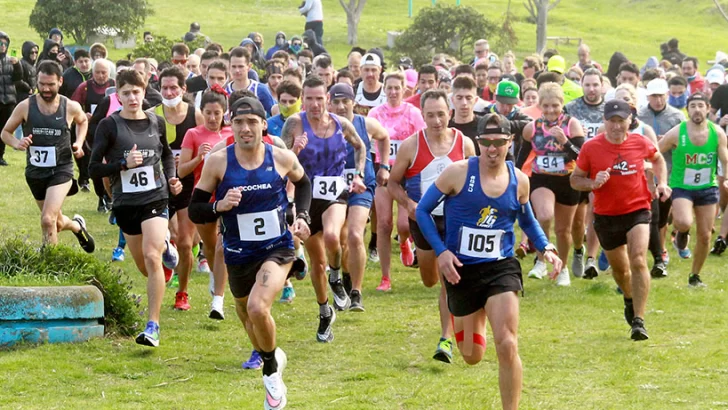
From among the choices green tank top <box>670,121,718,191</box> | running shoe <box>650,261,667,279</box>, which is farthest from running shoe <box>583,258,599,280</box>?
green tank top <box>670,121,718,191</box>

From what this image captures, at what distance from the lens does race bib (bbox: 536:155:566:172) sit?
12789 mm

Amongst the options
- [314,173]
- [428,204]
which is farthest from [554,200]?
[428,204]

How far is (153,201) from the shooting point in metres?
10.2

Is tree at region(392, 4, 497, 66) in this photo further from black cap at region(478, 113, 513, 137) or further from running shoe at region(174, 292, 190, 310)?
black cap at region(478, 113, 513, 137)

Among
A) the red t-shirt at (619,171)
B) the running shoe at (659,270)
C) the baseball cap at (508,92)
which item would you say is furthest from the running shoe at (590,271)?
the red t-shirt at (619,171)

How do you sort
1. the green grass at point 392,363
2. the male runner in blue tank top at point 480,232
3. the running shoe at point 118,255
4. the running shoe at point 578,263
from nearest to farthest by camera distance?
the male runner in blue tank top at point 480,232, the green grass at point 392,363, the running shoe at point 578,263, the running shoe at point 118,255

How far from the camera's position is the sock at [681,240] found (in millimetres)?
15054

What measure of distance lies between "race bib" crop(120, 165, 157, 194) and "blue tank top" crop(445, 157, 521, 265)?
3286mm

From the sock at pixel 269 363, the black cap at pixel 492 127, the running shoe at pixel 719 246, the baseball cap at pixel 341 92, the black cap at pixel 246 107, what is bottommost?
the running shoe at pixel 719 246

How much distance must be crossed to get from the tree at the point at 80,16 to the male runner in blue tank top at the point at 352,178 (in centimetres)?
2375

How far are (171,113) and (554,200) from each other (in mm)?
4240

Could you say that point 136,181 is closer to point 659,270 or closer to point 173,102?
point 173,102

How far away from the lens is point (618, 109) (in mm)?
10461

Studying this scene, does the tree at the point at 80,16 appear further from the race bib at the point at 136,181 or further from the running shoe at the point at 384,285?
the race bib at the point at 136,181
